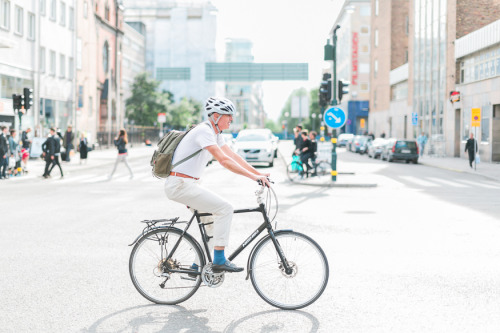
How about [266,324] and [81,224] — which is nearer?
[266,324]

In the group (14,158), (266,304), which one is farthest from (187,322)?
(14,158)

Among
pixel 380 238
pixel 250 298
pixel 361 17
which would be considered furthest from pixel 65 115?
pixel 361 17

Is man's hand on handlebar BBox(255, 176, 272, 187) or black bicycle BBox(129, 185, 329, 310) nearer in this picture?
man's hand on handlebar BBox(255, 176, 272, 187)

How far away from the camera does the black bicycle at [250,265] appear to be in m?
5.52

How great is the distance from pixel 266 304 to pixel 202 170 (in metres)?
1.30

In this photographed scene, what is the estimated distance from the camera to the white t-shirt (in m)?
5.34

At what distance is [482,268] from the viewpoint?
7.32 m

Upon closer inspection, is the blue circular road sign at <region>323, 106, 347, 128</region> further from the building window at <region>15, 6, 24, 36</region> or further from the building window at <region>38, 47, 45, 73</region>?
the building window at <region>38, 47, 45, 73</region>

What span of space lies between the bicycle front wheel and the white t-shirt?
825mm

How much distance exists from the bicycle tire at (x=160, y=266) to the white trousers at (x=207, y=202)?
0.37 m

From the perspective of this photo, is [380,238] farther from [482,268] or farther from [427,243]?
[482,268]

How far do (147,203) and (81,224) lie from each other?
11.2 feet

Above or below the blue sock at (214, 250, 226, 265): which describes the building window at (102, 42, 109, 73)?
above

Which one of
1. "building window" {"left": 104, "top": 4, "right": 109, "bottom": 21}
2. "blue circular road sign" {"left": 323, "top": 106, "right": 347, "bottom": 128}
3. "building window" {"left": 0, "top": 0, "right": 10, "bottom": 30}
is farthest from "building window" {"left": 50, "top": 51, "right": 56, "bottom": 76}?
"blue circular road sign" {"left": 323, "top": 106, "right": 347, "bottom": 128}
